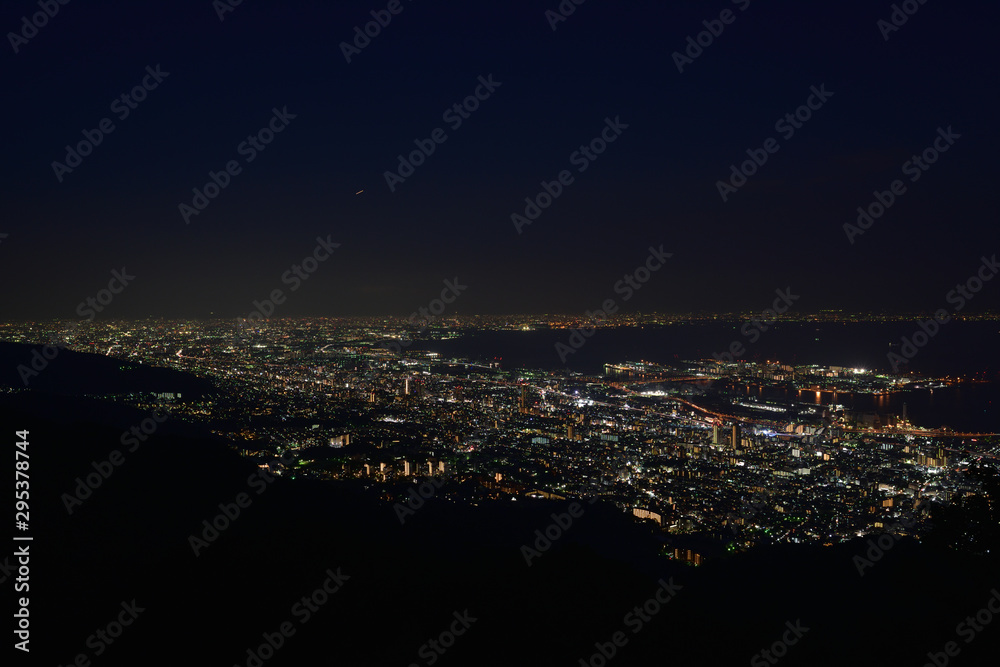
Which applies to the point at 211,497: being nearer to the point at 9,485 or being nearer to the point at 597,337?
the point at 9,485

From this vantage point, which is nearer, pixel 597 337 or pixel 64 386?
pixel 64 386

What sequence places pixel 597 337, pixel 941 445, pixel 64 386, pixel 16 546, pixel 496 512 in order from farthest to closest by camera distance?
pixel 597 337 → pixel 941 445 → pixel 64 386 → pixel 496 512 → pixel 16 546

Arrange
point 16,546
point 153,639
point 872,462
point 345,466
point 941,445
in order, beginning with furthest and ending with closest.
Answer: point 941,445 → point 872,462 → point 345,466 → point 16,546 → point 153,639

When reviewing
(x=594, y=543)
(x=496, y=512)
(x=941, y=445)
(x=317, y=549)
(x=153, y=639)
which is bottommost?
(x=153, y=639)

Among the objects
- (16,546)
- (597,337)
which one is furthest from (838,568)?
(597,337)

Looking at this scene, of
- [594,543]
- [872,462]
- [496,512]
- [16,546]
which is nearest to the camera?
[16,546]

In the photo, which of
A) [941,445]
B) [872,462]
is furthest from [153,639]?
[941,445]

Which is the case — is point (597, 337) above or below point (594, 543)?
above

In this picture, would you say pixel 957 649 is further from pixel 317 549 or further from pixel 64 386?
pixel 64 386

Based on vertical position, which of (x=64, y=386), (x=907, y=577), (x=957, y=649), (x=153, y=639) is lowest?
(x=64, y=386)
